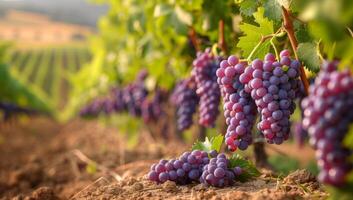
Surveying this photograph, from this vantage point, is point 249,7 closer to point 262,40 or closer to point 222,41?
point 262,40

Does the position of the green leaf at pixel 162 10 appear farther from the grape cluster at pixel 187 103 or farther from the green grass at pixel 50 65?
the green grass at pixel 50 65

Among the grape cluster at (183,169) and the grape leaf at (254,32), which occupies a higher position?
the grape leaf at (254,32)

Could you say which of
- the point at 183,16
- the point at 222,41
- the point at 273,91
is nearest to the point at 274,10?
the point at 273,91

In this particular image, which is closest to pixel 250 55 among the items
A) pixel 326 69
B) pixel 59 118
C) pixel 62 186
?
pixel 326 69

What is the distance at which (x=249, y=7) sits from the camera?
311 centimetres

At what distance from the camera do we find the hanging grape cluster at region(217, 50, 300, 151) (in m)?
2.49

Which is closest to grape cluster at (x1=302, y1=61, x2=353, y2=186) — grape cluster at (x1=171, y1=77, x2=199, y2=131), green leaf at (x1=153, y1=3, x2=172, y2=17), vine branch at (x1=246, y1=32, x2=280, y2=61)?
vine branch at (x1=246, y1=32, x2=280, y2=61)

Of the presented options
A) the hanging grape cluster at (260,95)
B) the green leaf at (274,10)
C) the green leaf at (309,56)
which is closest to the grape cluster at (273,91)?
the hanging grape cluster at (260,95)

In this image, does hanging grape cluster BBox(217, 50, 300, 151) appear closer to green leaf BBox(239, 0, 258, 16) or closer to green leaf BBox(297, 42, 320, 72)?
green leaf BBox(297, 42, 320, 72)

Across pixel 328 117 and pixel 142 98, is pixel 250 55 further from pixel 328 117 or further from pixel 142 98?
pixel 142 98

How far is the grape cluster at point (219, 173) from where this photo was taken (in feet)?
9.12

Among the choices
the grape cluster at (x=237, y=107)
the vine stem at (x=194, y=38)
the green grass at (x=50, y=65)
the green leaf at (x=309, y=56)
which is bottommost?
the grape cluster at (x=237, y=107)

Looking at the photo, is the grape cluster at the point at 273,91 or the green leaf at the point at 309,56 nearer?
the grape cluster at the point at 273,91

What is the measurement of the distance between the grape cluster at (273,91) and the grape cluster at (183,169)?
506mm
